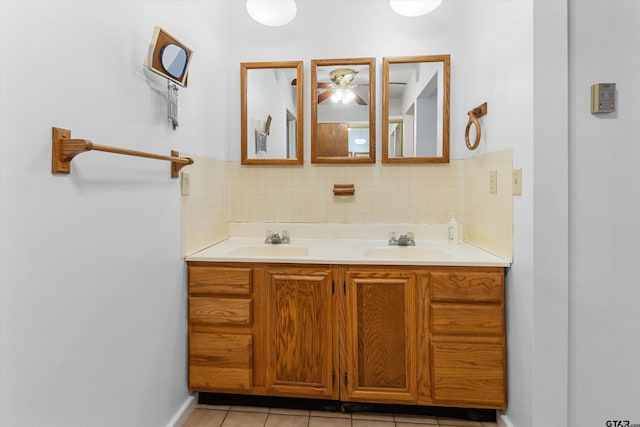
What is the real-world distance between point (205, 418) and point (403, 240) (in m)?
1.43

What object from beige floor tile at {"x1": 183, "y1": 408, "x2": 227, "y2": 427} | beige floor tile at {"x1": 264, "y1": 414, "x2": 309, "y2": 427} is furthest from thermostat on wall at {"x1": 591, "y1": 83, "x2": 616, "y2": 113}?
beige floor tile at {"x1": 183, "y1": 408, "x2": 227, "y2": 427}

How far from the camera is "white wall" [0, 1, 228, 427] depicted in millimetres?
895

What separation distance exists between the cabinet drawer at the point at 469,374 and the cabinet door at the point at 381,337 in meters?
0.12

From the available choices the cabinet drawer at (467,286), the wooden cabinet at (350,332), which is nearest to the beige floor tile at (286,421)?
the wooden cabinet at (350,332)

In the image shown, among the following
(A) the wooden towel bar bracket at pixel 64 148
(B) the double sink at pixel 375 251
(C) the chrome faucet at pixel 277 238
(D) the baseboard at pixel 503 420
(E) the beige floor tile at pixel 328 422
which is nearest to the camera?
(A) the wooden towel bar bracket at pixel 64 148

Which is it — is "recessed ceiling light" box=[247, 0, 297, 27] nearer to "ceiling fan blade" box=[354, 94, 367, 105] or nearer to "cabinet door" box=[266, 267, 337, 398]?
"ceiling fan blade" box=[354, 94, 367, 105]

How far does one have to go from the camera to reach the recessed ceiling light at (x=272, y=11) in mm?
2158

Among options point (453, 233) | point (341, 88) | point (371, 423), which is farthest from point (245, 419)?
point (341, 88)

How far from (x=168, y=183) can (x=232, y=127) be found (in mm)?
855

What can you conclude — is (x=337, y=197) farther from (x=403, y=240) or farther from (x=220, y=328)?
(x=220, y=328)

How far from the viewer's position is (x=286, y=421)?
1744mm

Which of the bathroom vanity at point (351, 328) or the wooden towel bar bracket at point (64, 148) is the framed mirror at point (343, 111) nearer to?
the bathroom vanity at point (351, 328)

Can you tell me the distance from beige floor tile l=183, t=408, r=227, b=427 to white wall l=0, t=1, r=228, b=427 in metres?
0.13

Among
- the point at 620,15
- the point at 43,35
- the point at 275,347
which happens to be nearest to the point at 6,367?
the point at 43,35
